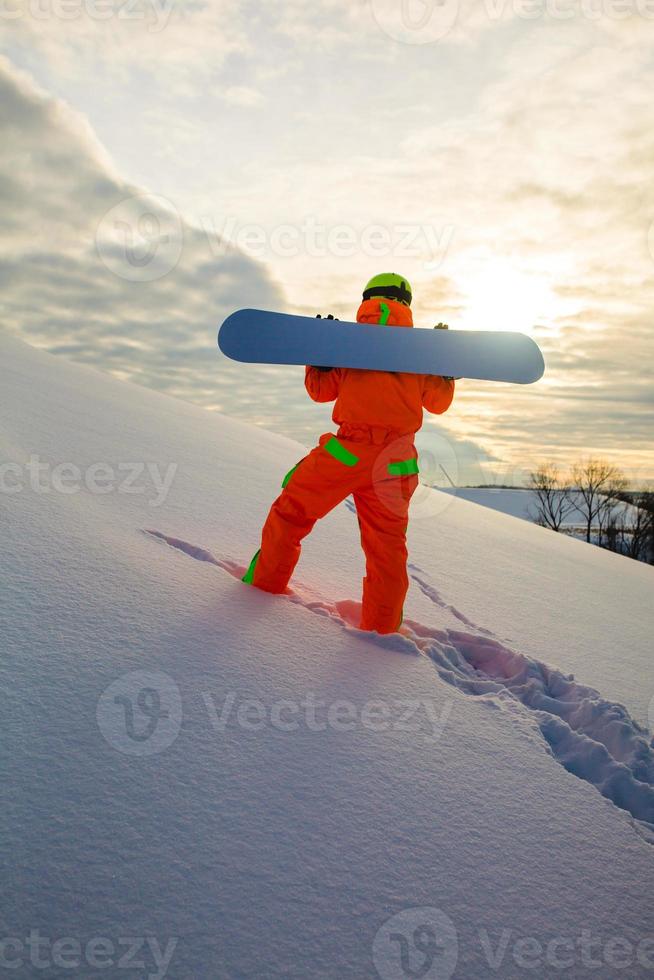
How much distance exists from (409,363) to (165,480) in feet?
6.58

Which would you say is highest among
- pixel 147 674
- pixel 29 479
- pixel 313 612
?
pixel 29 479

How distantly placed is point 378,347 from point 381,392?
0.23 meters

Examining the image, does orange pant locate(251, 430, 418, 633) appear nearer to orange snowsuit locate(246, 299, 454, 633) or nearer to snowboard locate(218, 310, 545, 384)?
orange snowsuit locate(246, 299, 454, 633)

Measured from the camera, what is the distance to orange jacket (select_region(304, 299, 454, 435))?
254cm

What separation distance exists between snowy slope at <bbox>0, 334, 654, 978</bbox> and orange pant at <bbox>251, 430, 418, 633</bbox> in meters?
0.19

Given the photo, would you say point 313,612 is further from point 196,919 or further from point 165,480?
point 165,480

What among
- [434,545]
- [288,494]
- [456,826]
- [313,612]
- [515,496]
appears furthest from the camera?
[515,496]

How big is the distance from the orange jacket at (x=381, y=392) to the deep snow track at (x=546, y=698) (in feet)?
2.82

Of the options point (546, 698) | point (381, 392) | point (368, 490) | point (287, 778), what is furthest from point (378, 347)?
point (287, 778)

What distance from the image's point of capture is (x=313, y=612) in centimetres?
234

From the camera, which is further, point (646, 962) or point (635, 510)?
point (635, 510)

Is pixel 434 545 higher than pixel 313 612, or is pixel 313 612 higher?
pixel 434 545

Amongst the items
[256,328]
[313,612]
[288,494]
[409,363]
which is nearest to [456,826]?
[313,612]

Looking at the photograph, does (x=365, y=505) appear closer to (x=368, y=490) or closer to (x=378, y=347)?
(x=368, y=490)
